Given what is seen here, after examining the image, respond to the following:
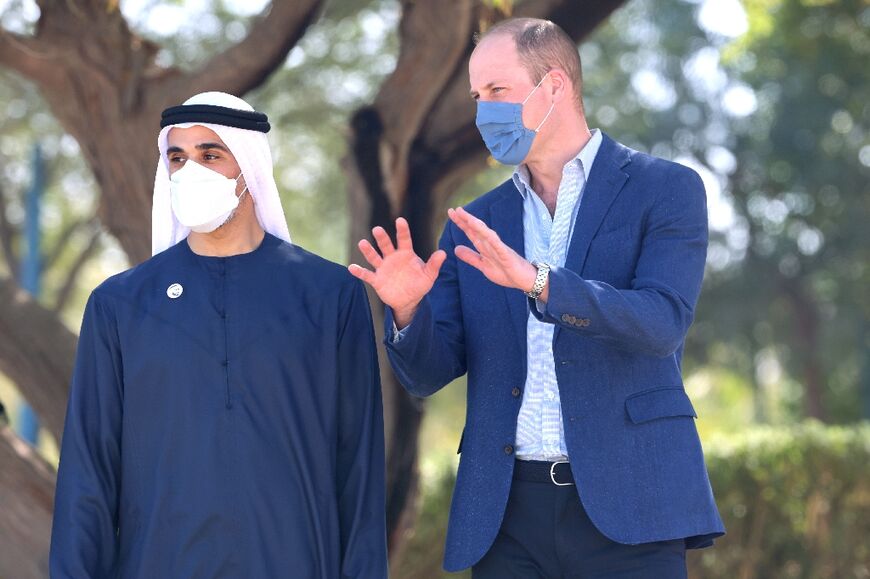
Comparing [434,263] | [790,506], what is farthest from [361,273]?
[790,506]

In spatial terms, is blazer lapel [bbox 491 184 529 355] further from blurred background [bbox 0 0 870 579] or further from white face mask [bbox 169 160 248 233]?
blurred background [bbox 0 0 870 579]

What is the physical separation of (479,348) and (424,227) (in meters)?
2.99

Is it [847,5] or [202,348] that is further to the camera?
[847,5]

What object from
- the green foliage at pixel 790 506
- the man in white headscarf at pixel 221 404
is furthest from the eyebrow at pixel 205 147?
the green foliage at pixel 790 506

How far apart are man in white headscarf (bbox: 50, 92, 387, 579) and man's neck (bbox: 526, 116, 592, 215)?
2.04 feet

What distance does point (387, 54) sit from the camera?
14.6 meters

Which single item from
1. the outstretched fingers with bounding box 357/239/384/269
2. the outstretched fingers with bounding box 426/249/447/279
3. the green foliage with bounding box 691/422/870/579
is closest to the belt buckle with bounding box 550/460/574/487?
the outstretched fingers with bounding box 426/249/447/279

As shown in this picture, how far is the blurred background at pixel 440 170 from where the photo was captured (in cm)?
669

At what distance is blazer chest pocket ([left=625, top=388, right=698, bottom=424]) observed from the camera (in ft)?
12.2

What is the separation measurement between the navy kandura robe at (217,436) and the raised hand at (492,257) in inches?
25.8

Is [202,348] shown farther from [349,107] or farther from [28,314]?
[349,107]

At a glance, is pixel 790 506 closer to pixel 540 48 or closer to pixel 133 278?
pixel 540 48

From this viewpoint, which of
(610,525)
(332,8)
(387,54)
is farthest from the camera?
(387,54)

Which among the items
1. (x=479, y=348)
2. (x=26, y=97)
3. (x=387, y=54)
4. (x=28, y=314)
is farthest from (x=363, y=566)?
(x=26, y=97)
